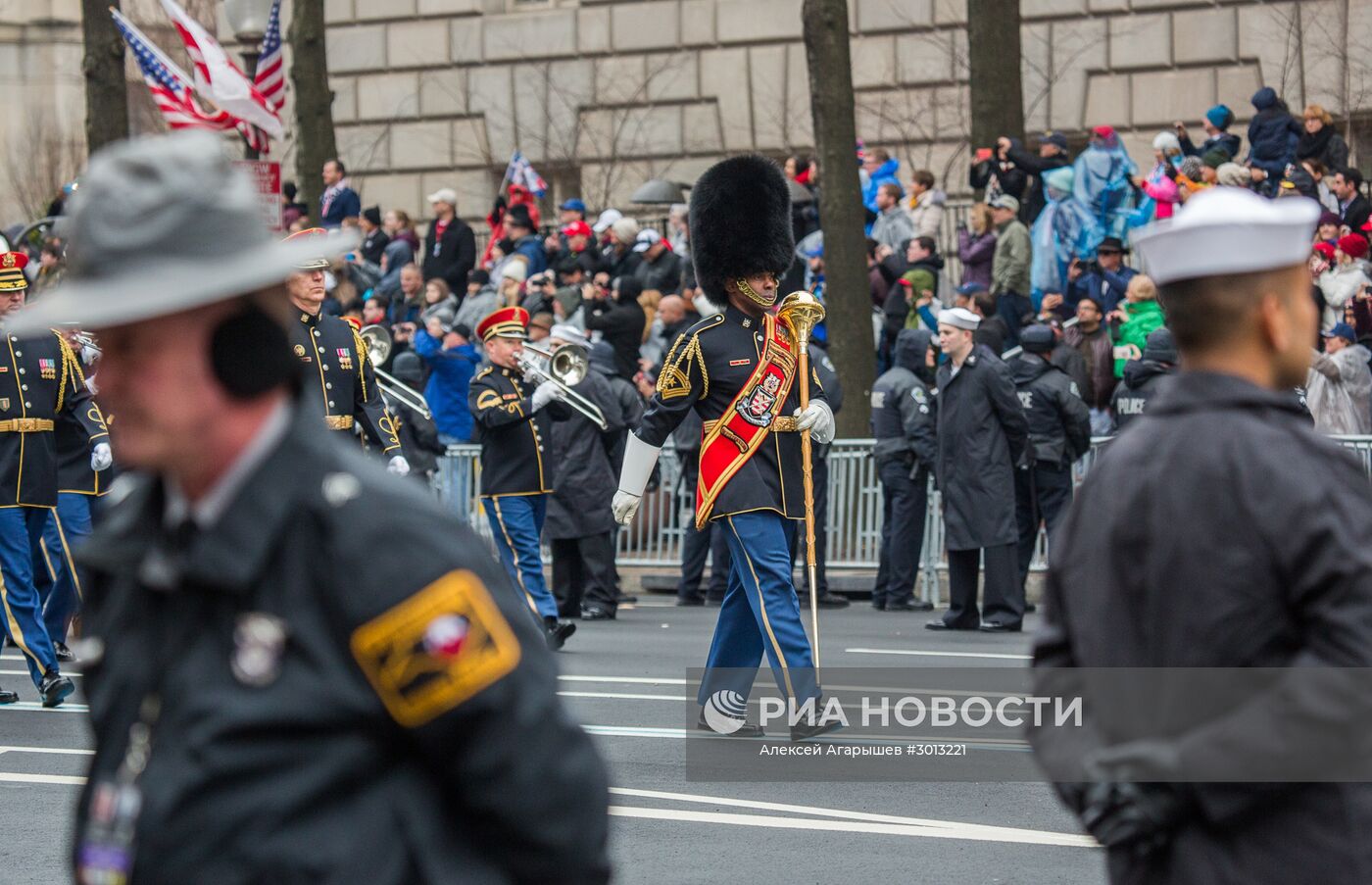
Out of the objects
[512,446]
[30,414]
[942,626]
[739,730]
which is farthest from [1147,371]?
[30,414]

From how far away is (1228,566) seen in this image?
3.40 meters

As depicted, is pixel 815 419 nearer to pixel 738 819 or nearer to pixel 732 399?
pixel 732 399

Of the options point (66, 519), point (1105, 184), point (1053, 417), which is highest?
point (1105, 184)

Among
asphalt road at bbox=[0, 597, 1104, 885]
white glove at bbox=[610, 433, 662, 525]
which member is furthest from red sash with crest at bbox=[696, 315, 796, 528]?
asphalt road at bbox=[0, 597, 1104, 885]

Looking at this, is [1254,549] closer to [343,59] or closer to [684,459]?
[684,459]

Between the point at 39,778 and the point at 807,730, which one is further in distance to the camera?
the point at 807,730

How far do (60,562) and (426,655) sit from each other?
35.1ft

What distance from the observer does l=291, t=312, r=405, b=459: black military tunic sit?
11.5 meters

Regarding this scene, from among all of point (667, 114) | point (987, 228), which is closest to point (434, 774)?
point (987, 228)

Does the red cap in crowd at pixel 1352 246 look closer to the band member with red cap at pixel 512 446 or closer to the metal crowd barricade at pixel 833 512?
the metal crowd barricade at pixel 833 512

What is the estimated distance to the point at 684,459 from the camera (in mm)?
18250

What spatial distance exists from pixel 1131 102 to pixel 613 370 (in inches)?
399

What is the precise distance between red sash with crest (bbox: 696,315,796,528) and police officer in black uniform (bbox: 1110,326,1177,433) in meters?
4.04

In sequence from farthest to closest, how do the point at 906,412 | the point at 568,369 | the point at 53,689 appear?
the point at 906,412 → the point at 568,369 → the point at 53,689
